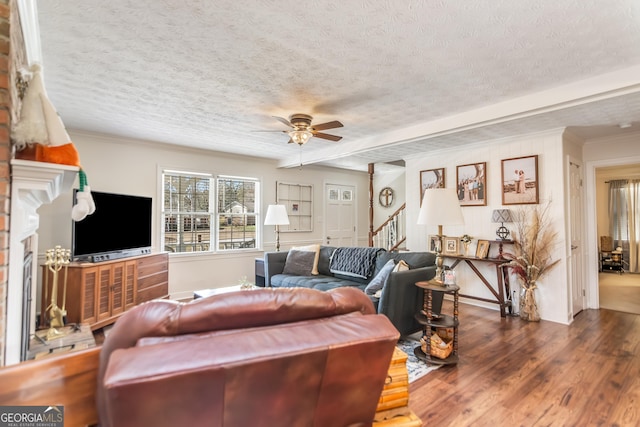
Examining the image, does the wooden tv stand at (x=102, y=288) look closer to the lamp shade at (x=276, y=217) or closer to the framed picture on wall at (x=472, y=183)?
the lamp shade at (x=276, y=217)

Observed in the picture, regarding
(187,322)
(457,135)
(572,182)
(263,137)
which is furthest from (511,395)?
(263,137)

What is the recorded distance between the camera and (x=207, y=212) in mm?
5332

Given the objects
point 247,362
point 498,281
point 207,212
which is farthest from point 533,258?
point 207,212

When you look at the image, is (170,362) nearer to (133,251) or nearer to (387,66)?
(387,66)

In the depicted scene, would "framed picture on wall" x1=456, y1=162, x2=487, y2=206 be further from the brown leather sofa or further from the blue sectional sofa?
the brown leather sofa

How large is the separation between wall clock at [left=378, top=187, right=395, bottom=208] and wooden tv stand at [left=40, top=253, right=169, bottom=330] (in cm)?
524

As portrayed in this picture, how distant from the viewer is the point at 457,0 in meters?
1.71

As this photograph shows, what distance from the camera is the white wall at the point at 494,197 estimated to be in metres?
3.75

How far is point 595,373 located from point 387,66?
2948 millimetres

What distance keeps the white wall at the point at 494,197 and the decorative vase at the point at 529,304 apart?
156 millimetres

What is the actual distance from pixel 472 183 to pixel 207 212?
427cm

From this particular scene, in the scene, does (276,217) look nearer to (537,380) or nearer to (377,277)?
(377,277)

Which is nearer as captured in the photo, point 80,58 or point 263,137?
point 80,58

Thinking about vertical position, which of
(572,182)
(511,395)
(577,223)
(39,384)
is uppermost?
(572,182)
